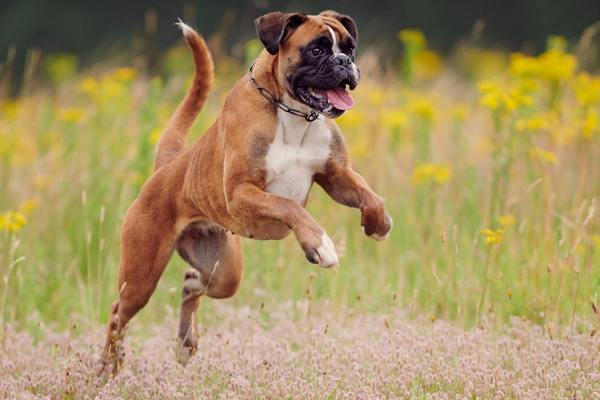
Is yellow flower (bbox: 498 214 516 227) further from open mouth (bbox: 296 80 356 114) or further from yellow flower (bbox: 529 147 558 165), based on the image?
open mouth (bbox: 296 80 356 114)

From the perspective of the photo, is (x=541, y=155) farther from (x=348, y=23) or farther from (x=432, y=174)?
(x=348, y=23)

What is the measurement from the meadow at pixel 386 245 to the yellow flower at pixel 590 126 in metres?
0.02

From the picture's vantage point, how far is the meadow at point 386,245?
5.18m

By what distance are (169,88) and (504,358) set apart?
16.9ft

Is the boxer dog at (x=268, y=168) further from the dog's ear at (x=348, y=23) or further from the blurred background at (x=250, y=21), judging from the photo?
the blurred background at (x=250, y=21)

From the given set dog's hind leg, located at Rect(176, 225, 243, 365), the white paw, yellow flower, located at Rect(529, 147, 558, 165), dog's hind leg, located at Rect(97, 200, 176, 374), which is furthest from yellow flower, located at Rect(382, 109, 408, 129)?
the white paw

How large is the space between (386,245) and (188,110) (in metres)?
2.17

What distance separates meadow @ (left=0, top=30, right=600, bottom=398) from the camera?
5184 millimetres

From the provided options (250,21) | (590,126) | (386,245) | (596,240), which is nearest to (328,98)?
(596,240)

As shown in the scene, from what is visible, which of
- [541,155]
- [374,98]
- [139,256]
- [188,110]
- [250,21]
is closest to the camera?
[139,256]

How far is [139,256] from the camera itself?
5.37 m

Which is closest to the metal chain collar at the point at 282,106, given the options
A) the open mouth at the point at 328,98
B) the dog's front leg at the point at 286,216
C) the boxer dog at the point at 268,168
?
the boxer dog at the point at 268,168

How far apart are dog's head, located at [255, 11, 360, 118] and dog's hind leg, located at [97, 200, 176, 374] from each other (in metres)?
1.10

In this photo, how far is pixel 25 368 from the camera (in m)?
5.43
